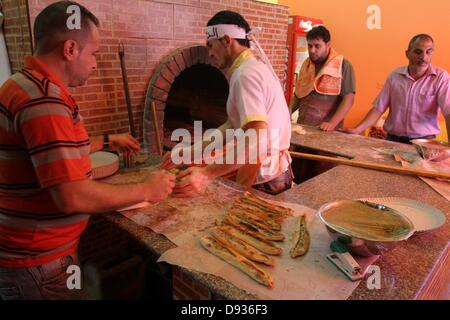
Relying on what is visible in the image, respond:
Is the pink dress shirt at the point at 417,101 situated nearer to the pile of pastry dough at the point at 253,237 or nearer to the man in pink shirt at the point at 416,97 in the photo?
the man in pink shirt at the point at 416,97

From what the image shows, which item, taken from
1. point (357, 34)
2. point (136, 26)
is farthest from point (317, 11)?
point (136, 26)

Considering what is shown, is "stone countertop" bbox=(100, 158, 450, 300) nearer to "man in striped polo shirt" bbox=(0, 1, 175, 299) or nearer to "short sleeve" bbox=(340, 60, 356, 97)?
"man in striped polo shirt" bbox=(0, 1, 175, 299)

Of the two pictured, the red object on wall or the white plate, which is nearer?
the white plate

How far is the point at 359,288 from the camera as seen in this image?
110 centimetres

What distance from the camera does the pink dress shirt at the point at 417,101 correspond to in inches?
123

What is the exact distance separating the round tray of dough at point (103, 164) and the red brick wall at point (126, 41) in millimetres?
593

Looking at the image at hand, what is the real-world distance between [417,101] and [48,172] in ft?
10.7

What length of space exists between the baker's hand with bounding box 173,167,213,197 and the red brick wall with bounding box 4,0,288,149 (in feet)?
3.91

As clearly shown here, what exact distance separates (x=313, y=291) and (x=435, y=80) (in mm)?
2887

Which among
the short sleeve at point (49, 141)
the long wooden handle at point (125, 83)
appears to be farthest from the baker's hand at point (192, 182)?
the long wooden handle at point (125, 83)

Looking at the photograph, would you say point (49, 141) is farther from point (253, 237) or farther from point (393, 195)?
point (393, 195)

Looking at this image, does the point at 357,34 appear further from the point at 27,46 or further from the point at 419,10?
the point at 27,46

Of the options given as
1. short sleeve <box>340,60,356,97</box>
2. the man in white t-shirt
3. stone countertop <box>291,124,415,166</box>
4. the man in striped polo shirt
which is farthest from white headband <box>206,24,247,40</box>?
short sleeve <box>340,60,356,97</box>

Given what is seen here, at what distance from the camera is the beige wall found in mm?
4770
